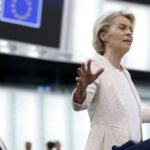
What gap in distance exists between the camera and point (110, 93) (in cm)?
168

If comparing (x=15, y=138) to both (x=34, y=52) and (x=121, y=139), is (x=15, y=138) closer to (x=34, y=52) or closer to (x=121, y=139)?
(x=34, y=52)

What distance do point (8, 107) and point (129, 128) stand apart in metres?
2.32

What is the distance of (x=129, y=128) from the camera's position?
5.46 ft

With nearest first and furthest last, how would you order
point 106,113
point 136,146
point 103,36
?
1. point 136,146
2. point 106,113
3. point 103,36

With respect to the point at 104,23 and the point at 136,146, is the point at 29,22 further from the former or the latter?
the point at 136,146

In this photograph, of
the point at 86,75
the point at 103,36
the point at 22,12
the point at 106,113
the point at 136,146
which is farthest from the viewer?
the point at 22,12

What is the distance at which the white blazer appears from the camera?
1647 mm

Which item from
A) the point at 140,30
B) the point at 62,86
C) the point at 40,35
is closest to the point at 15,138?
the point at 62,86

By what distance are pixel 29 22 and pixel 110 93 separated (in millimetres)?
1579

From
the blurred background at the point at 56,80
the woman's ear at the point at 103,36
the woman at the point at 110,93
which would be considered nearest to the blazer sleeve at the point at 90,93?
the woman at the point at 110,93

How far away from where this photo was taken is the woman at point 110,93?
63.9 inches

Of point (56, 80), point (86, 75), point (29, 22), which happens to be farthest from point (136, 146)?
point (56, 80)

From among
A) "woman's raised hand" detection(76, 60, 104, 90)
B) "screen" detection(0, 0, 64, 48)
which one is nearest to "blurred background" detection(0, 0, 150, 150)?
"screen" detection(0, 0, 64, 48)

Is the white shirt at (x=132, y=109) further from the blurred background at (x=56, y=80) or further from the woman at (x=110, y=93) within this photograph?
Result: the blurred background at (x=56, y=80)
